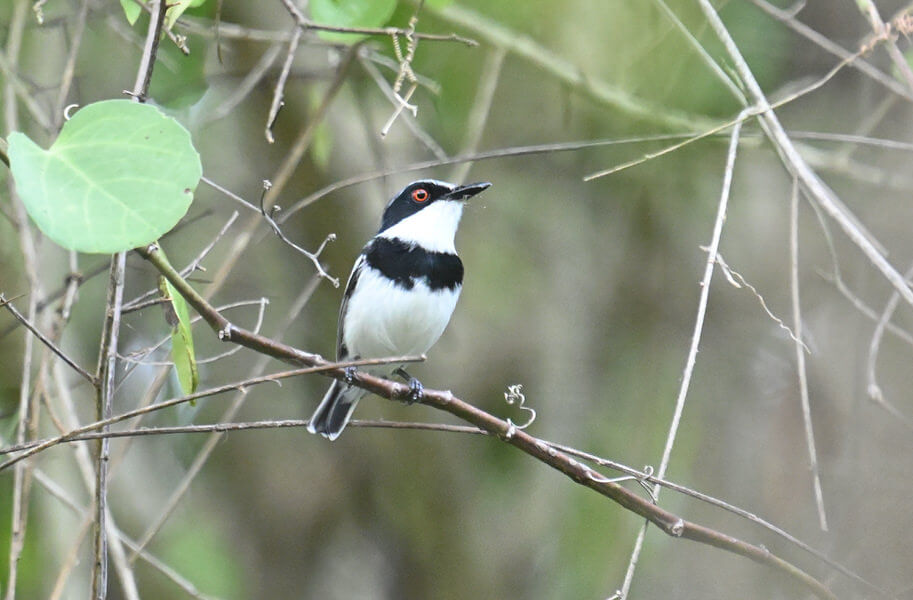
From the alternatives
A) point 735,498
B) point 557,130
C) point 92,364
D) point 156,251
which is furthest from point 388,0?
point 735,498

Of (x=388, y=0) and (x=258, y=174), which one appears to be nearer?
(x=388, y=0)

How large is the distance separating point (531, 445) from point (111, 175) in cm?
107

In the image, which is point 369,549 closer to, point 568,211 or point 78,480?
point 78,480

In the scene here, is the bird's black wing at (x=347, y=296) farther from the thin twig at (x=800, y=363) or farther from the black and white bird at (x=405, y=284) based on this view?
the thin twig at (x=800, y=363)

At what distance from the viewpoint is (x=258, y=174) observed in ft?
18.4

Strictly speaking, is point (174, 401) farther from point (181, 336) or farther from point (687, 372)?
point (687, 372)

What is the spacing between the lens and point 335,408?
14.2ft

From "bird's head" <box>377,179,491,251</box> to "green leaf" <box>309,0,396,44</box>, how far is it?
95 cm

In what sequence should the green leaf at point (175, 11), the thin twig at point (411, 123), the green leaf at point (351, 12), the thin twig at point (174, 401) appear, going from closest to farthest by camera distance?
the thin twig at point (174, 401) < the green leaf at point (175, 11) < the green leaf at point (351, 12) < the thin twig at point (411, 123)

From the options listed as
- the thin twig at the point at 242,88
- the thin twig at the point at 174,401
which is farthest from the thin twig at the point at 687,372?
the thin twig at the point at 242,88

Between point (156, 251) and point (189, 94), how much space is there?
8.16 feet

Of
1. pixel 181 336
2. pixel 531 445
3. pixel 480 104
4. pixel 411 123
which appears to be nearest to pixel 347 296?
pixel 411 123

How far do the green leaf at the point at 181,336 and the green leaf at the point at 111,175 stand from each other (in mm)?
337

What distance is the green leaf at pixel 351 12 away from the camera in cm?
310
